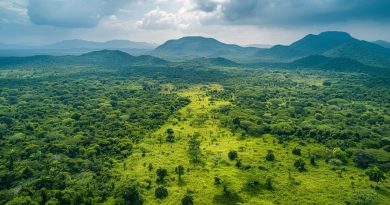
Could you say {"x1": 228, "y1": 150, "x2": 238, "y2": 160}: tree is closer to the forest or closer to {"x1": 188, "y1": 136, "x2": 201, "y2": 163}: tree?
the forest

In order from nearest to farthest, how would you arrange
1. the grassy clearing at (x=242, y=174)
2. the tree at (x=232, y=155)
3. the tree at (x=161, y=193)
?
the tree at (x=161, y=193)
the grassy clearing at (x=242, y=174)
the tree at (x=232, y=155)

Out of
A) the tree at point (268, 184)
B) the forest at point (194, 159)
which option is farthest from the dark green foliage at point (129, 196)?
the tree at point (268, 184)

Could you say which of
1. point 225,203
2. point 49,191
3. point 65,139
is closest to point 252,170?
point 225,203

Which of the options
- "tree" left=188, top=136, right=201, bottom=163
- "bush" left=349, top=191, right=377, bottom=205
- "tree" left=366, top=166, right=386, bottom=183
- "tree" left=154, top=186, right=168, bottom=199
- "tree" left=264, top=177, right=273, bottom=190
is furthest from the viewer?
"tree" left=188, top=136, right=201, bottom=163

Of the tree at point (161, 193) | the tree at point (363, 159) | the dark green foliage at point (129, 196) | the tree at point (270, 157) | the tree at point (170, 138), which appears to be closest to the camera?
the dark green foliage at point (129, 196)

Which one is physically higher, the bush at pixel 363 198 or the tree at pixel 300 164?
the tree at pixel 300 164

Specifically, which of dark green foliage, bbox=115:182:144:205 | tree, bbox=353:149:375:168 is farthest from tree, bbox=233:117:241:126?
dark green foliage, bbox=115:182:144:205

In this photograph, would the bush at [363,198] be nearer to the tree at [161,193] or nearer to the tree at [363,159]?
the tree at [363,159]

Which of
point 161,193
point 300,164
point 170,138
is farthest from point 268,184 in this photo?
point 170,138

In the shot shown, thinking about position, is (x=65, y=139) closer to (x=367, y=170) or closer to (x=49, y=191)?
(x=49, y=191)
